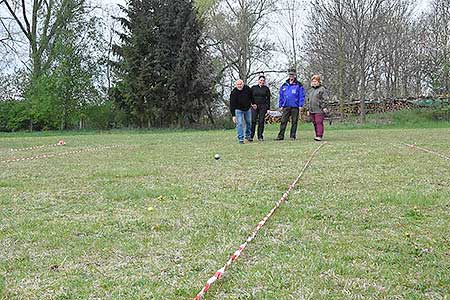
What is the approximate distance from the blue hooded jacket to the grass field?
19.1 feet

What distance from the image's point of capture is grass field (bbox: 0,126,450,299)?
2324mm

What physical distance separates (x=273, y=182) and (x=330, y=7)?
20720 millimetres

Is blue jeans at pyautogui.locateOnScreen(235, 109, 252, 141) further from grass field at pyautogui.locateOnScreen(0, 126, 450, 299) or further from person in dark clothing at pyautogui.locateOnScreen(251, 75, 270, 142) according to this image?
grass field at pyautogui.locateOnScreen(0, 126, 450, 299)

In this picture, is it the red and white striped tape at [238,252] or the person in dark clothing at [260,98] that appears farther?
the person in dark clothing at [260,98]

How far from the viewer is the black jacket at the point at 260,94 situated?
12125mm

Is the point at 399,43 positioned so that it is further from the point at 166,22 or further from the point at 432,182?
the point at 432,182

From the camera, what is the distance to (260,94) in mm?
12156

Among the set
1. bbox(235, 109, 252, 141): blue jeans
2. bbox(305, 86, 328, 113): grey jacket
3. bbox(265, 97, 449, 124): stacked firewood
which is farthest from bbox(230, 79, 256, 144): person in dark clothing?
bbox(265, 97, 449, 124): stacked firewood

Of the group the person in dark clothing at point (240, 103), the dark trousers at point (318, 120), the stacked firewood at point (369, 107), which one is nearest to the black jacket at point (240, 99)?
the person in dark clothing at point (240, 103)

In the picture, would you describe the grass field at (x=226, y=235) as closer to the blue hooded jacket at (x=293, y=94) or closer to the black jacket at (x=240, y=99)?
the black jacket at (x=240, y=99)

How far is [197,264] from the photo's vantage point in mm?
2648

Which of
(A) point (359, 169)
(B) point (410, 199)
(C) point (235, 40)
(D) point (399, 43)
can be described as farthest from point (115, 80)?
(B) point (410, 199)

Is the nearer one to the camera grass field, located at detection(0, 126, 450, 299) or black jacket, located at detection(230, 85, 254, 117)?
grass field, located at detection(0, 126, 450, 299)

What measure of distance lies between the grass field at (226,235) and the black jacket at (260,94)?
604 cm
